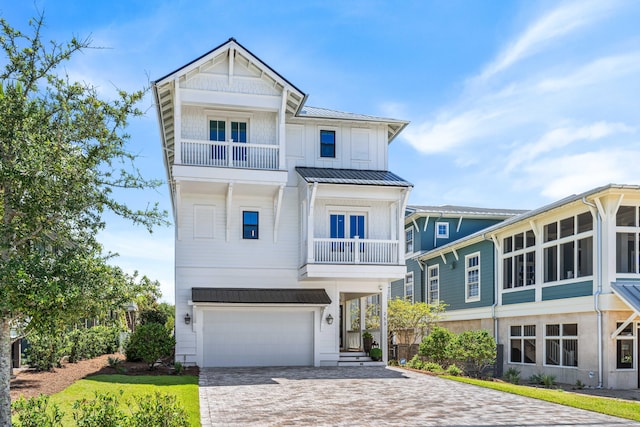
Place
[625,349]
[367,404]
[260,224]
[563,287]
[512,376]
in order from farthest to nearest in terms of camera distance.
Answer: [260,224] < [512,376] < [563,287] < [625,349] < [367,404]

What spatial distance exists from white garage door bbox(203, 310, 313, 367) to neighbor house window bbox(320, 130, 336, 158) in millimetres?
6245

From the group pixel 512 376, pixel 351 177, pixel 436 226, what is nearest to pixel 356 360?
pixel 512 376

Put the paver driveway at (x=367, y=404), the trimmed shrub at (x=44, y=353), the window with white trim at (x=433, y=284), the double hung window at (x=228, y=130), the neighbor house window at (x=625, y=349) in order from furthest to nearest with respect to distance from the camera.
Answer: the window with white trim at (x=433, y=284), the double hung window at (x=228, y=130), the neighbor house window at (x=625, y=349), the trimmed shrub at (x=44, y=353), the paver driveway at (x=367, y=404)

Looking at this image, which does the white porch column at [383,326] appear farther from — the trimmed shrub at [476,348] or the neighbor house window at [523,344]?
the neighbor house window at [523,344]

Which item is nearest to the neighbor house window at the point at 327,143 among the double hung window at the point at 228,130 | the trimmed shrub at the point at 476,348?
the double hung window at the point at 228,130

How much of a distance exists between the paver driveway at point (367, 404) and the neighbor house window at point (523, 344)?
6283 millimetres

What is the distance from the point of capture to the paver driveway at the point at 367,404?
36.4ft

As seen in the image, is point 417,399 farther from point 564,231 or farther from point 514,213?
point 514,213

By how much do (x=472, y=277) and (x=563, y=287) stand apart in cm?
782

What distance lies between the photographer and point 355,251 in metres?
21.5

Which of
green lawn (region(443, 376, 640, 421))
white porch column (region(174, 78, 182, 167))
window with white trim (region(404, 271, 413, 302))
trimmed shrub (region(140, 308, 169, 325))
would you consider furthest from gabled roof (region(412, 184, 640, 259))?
trimmed shrub (region(140, 308, 169, 325))

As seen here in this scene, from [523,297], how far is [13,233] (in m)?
19.6

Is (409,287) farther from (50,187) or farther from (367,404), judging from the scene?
(50,187)

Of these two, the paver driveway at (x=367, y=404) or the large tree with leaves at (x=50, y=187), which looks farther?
the paver driveway at (x=367, y=404)
